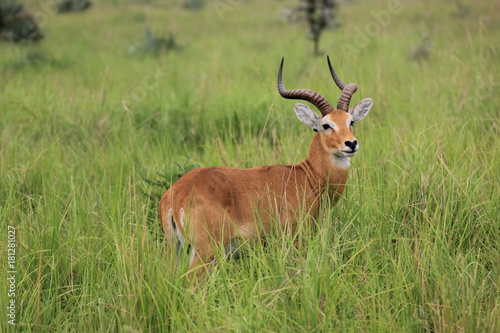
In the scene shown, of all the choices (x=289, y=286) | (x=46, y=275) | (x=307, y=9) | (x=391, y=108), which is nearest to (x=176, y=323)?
(x=289, y=286)

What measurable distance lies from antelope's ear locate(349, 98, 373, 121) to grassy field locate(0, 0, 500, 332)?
0.40 metres

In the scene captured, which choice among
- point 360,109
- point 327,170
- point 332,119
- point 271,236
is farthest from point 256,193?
point 360,109

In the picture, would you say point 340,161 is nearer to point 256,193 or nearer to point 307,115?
point 307,115

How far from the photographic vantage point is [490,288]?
3068 mm

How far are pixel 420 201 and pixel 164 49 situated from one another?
975cm

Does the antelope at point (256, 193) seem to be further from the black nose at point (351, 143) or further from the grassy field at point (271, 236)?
the grassy field at point (271, 236)

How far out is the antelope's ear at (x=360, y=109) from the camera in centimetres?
427

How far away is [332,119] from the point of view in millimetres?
4027

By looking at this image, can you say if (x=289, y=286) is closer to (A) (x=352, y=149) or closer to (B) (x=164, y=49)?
(A) (x=352, y=149)

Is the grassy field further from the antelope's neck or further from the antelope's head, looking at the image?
the antelope's head

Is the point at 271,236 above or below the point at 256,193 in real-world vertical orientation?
below

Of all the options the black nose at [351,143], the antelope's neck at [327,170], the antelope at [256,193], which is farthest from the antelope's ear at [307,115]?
the black nose at [351,143]

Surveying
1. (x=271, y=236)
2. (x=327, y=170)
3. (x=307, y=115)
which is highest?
(x=307, y=115)

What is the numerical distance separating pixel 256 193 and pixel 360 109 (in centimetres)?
120
